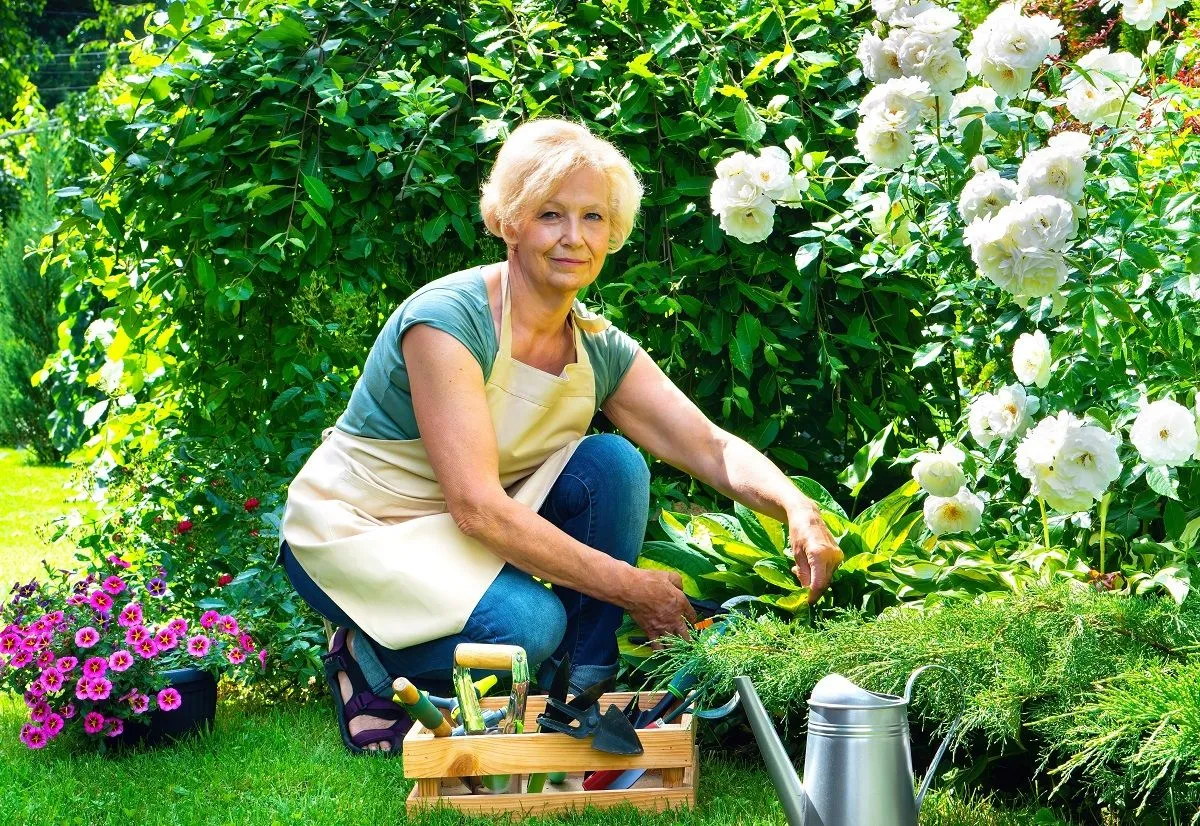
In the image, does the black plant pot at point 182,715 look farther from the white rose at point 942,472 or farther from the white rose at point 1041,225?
the white rose at point 1041,225

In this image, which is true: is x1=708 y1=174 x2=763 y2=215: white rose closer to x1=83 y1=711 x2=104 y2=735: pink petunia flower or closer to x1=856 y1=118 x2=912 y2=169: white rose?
x1=856 y1=118 x2=912 y2=169: white rose

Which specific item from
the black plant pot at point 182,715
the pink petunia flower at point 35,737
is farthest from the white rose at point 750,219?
the pink petunia flower at point 35,737

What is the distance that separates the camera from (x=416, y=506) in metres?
2.56

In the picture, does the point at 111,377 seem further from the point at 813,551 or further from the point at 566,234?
the point at 813,551

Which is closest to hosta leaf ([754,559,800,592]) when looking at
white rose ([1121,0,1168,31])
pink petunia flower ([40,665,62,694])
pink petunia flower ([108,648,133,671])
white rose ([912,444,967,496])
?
white rose ([912,444,967,496])

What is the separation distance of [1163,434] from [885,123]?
→ 31.2 inches

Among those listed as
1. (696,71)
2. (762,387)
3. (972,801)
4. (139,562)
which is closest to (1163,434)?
(972,801)

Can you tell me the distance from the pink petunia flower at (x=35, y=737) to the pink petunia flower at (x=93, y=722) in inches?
4.2

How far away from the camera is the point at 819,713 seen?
Answer: 5.33ft

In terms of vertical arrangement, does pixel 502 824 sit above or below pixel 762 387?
below

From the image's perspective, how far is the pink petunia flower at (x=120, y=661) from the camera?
2590 mm

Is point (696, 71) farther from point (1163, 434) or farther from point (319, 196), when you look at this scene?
point (1163, 434)

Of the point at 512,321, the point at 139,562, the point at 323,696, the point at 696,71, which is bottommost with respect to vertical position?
the point at 323,696

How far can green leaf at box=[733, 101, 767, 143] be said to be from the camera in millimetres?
3080
